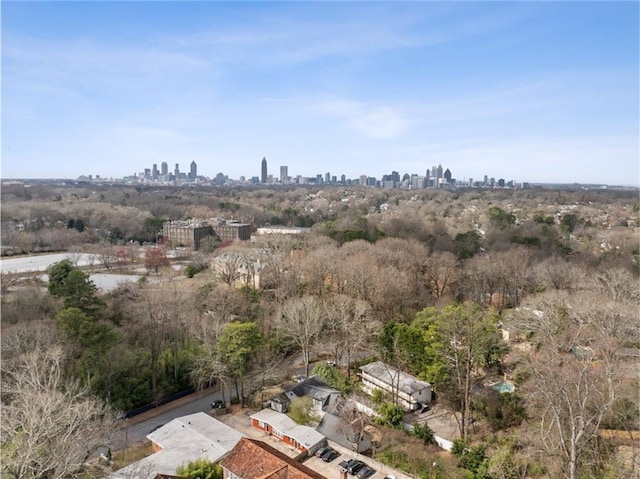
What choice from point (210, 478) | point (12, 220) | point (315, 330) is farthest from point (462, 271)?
point (12, 220)

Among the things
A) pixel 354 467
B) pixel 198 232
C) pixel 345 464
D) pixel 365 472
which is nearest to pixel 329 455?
pixel 345 464

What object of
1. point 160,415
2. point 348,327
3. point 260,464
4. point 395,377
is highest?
point 348,327

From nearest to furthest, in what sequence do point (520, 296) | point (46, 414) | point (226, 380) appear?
point (46, 414) < point (226, 380) < point (520, 296)

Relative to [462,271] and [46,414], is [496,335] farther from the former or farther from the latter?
[46,414]

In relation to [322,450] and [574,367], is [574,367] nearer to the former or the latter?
[574,367]

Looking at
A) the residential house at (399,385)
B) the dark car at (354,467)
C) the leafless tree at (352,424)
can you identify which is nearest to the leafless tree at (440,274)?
the residential house at (399,385)

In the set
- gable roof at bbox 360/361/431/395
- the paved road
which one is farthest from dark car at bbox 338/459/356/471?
the paved road
